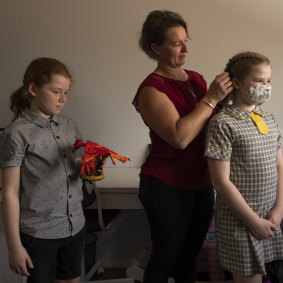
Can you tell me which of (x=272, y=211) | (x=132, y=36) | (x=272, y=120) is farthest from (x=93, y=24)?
(x=272, y=211)

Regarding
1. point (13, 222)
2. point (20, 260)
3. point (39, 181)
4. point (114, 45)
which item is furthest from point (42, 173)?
point (114, 45)

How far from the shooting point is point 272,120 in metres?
1.11

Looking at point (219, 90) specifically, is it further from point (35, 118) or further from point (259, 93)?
point (35, 118)

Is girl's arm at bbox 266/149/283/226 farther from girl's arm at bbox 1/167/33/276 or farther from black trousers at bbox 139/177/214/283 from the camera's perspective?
girl's arm at bbox 1/167/33/276

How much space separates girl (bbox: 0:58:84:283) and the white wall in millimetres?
981

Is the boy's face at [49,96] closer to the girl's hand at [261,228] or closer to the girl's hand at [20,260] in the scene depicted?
the girl's hand at [20,260]

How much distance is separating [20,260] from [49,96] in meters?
0.55

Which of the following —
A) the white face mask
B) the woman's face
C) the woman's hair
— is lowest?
the white face mask

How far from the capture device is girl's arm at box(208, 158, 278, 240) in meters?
0.98

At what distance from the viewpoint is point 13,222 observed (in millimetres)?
986

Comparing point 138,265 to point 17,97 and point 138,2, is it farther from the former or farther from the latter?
point 138,2

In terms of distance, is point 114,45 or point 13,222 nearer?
point 13,222

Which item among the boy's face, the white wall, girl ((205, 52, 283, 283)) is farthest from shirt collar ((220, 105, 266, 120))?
the white wall

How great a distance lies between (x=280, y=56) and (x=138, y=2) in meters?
0.99
